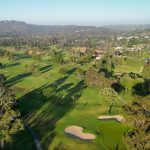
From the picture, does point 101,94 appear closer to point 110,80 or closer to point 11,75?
point 110,80

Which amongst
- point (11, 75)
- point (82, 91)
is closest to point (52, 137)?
point (82, 91)

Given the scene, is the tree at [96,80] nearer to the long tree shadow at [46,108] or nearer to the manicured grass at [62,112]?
the manicured grass at [62,112]

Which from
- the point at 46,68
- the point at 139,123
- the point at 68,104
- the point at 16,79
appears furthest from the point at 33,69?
the point at 139,123

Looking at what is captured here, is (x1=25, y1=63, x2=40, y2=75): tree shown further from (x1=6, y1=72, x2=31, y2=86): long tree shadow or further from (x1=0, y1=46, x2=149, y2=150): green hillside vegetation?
(x1=6, y1=72, x2=31, y2=86): long tree shadow

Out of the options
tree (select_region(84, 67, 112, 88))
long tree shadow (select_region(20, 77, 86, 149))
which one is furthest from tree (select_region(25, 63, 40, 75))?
tree (select_region(84, 67, 112, 88))

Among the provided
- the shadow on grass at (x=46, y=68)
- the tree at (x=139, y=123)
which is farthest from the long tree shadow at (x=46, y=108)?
the shadow on grass at (x=46, y=68)

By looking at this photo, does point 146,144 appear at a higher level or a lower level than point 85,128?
higher
